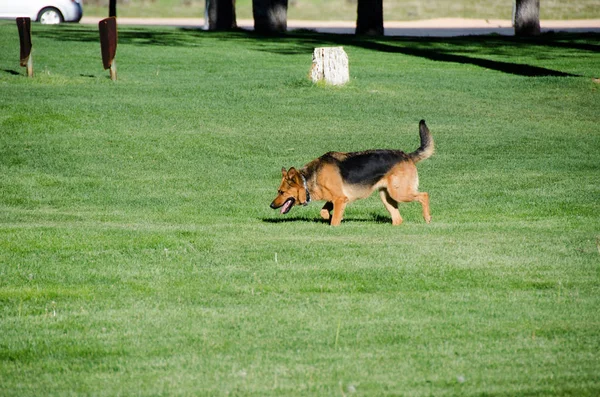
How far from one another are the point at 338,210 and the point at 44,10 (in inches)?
1240

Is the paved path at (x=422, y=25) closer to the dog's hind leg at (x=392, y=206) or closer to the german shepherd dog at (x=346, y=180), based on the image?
the dog's hind leg at (x=392, y=206)

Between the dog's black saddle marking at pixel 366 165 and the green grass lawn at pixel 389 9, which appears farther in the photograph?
the green grass lawn at pixel 389 9

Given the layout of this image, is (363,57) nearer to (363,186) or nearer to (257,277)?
(363,186)

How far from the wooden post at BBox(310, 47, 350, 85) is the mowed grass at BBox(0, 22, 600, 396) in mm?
384

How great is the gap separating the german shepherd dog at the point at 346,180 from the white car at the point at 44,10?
3097 cm

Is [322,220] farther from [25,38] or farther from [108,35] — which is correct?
[25,38]

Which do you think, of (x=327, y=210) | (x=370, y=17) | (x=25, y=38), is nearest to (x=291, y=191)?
(x=327, y=210)

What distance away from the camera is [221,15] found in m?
38.3

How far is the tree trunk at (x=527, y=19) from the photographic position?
33.3 m

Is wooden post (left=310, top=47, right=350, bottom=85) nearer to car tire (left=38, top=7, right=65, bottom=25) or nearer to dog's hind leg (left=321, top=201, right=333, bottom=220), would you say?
dog's hind leg (left=321, top=201, right=333, bottom=220)

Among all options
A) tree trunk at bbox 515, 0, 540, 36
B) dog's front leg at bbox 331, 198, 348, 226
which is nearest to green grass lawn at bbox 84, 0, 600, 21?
tree trunk at bbox 515, 0, 540, 36

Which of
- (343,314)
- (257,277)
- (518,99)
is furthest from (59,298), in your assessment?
(518,99)

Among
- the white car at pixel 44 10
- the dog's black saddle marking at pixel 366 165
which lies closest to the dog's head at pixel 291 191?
the dog's black saddle marking at pixel 366 165

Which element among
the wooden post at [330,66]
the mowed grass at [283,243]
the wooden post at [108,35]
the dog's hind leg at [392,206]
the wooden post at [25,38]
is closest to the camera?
the mowed grass at [283,243]
